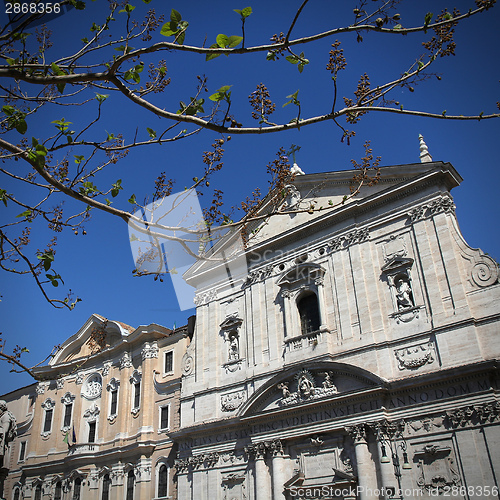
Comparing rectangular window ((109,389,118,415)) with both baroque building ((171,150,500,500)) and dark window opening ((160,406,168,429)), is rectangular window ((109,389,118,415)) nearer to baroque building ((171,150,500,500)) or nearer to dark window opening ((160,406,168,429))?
dark window opening ((160,406,168,429))

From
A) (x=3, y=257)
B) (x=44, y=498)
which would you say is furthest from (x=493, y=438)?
(x=44, y=498)

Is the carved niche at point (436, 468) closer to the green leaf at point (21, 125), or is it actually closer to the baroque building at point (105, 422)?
the baroque building at point (105, 422)

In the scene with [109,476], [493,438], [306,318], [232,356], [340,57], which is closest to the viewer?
[340,57]

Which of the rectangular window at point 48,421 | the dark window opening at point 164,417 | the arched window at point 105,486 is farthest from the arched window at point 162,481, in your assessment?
the rectangular window at point 48,421

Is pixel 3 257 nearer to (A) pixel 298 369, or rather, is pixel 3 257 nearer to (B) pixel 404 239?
(A) pixel 298 369

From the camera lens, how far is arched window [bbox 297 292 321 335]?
20392 mm

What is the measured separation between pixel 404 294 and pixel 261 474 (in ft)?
27.5

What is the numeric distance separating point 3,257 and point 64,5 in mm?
4058

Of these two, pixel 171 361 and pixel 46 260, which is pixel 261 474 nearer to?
pixel 171 361

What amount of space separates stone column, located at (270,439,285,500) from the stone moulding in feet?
17.8

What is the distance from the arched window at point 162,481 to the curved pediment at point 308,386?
603 centimetres

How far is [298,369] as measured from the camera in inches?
752

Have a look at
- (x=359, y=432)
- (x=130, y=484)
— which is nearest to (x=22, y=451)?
(x=130, y=484)

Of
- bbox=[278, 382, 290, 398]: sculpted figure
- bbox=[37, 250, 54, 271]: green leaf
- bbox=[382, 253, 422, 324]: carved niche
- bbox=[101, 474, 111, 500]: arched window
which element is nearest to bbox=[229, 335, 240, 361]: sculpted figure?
bbox=[278, 382, 290, 398]: sculpted figure
